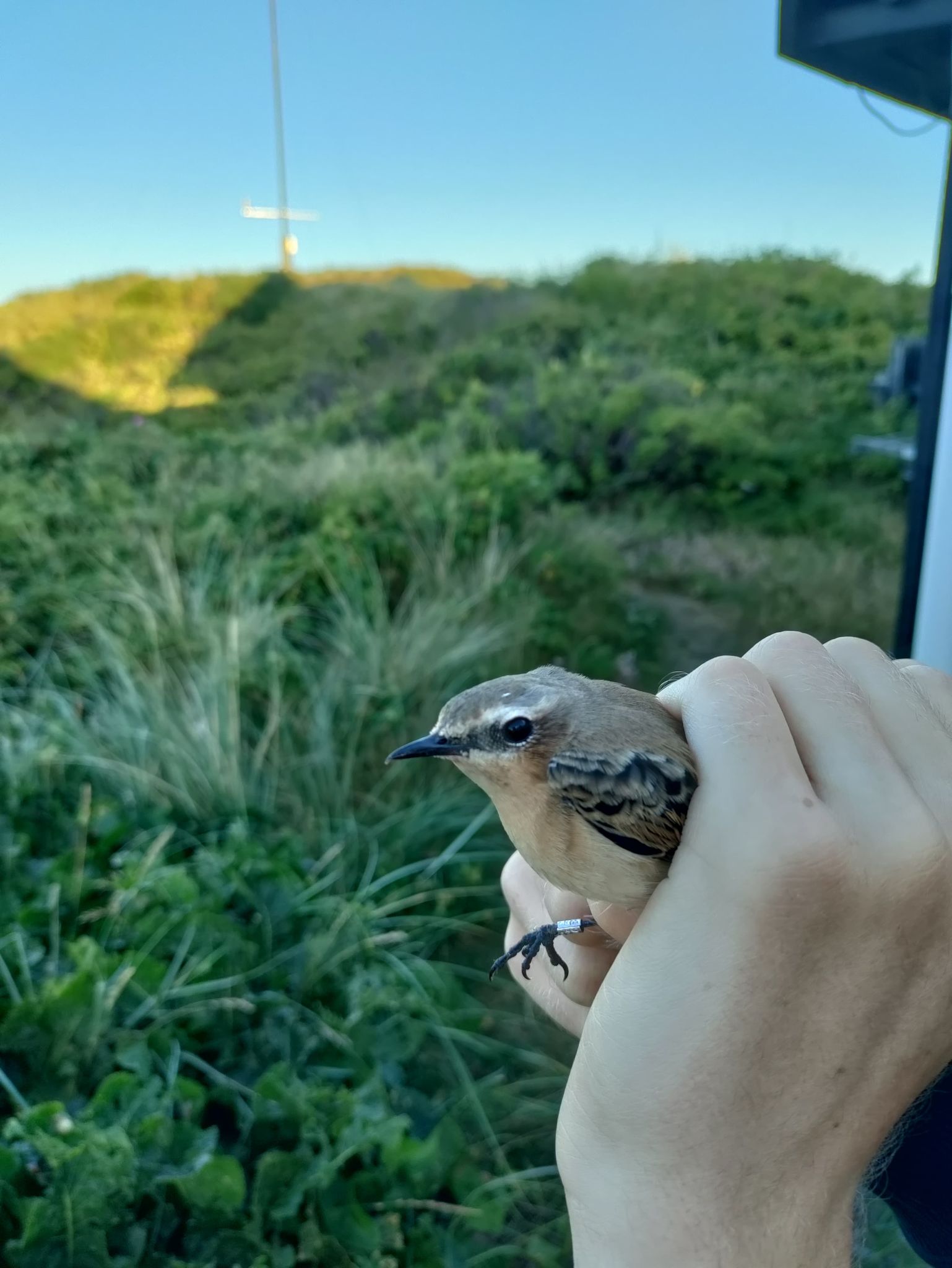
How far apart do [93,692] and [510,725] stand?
Answer: 2703 mm

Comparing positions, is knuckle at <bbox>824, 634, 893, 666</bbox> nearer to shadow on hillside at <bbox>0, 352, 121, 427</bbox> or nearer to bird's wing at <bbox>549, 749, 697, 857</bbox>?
bird's wing at <bbox>549, 749, 697, 857</bbox>

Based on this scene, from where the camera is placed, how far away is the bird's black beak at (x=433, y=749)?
1043 mm

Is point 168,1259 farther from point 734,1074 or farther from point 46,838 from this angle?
point 46,838

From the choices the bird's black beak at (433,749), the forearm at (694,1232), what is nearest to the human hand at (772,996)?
the forearm at (694,1232)

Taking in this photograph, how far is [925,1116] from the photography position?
0.99 meters

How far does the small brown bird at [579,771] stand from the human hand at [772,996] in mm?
75

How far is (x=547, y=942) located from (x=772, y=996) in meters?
0.47

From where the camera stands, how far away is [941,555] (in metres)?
2.38

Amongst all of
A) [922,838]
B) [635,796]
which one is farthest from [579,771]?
[922,838]

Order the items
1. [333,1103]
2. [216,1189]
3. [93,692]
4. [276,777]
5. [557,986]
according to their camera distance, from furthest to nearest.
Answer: [93,692] < [276,777] < [333,1103] < [216,1189] < [557,986]

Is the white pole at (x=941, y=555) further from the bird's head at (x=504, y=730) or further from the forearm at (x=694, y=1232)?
the forearm at (x=694, y=1232)

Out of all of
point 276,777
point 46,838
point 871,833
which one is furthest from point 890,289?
point 46,838

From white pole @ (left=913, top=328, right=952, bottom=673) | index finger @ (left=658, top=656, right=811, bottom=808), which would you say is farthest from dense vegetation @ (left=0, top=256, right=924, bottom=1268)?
index finger @ (left=658, top=656, right=811, bottom=808)

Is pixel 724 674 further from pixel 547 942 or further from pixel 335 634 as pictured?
pixel 335 634
